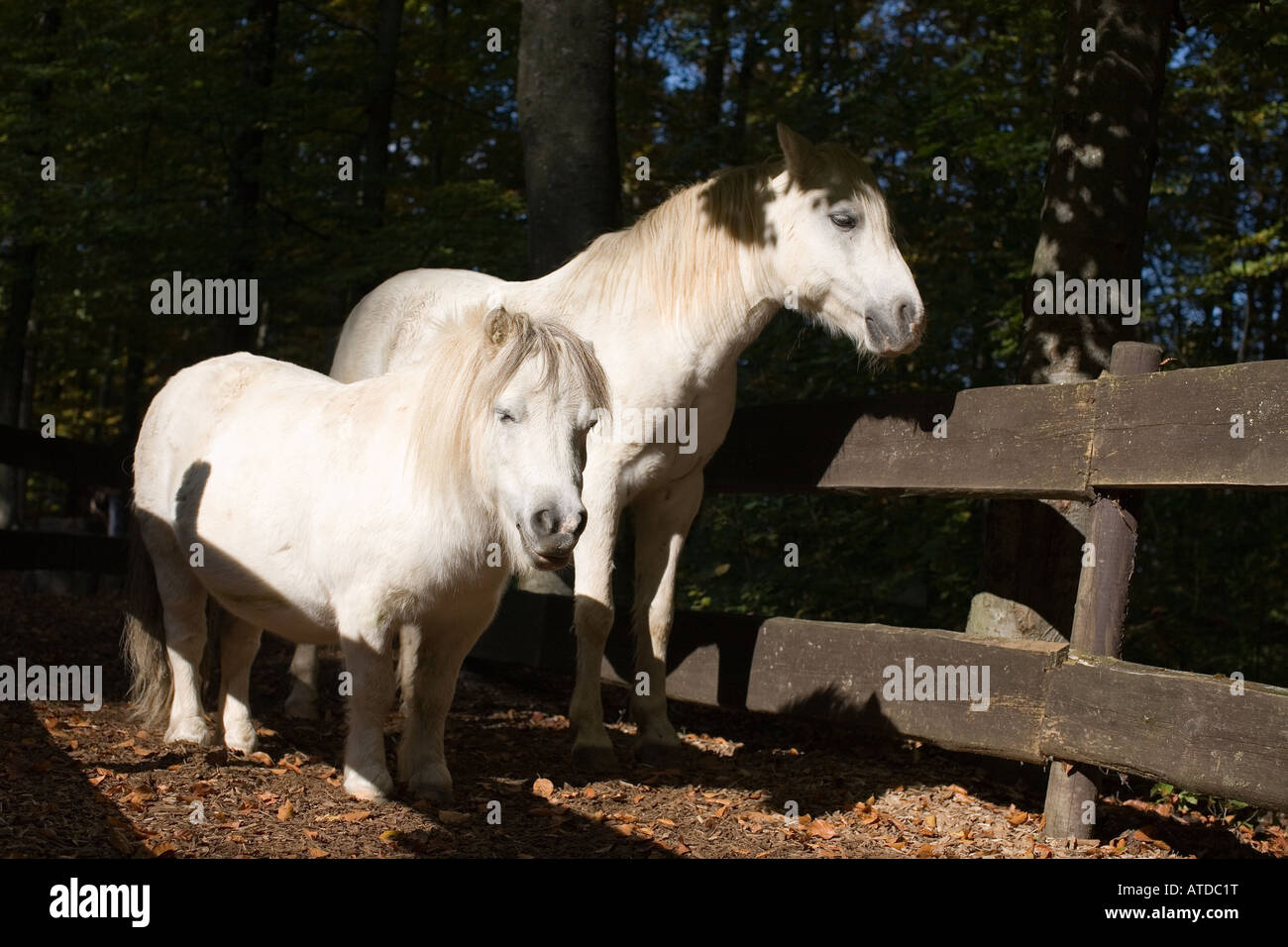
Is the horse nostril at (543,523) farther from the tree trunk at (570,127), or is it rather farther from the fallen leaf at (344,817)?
the tree trunk at (570,127)

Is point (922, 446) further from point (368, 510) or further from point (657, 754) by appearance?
point (368, 510)

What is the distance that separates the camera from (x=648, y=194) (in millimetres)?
15031

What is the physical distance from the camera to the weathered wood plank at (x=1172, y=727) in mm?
3354

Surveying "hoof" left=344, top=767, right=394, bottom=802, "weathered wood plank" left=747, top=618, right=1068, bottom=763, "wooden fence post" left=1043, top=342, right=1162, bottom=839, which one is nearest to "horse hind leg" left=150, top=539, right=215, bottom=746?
"hoof" left=344, top=767, right=394, bottom=802

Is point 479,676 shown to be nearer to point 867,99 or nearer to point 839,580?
point 839,580

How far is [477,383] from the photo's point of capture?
3.85 metres

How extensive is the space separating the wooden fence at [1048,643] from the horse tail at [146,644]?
2.27m

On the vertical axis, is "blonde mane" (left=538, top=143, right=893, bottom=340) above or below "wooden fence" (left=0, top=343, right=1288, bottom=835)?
above

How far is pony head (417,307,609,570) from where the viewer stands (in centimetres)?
355

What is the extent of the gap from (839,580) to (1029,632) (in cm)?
392

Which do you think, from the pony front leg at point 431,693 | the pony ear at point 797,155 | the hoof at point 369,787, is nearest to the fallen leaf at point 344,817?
the hoof at point 369,787

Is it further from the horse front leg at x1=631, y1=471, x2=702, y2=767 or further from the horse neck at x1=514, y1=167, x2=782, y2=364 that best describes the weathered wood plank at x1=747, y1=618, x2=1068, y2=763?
the horse neck at x1=514, y1=167, x2=782, y2=364

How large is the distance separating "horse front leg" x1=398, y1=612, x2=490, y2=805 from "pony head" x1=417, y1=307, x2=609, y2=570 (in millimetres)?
524
